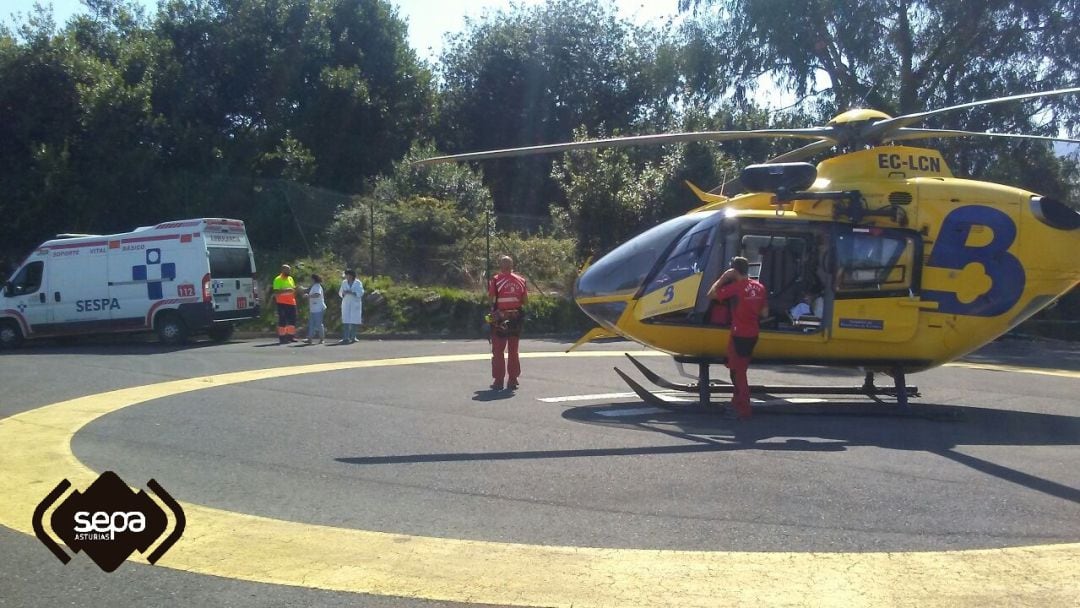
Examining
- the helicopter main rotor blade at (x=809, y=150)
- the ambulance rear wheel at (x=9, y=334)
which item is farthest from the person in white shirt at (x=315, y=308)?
the helicopter main rotor blade at (x=809, y=150)

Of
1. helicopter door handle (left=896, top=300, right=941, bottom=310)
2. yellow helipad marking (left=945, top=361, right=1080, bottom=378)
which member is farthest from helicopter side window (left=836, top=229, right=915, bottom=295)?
yellow helipad marking (left=945, top=361, right=1080, bottom=378)

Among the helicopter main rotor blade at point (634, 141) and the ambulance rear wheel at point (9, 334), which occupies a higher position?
the helicopter main rotor blade at point (634, 141)

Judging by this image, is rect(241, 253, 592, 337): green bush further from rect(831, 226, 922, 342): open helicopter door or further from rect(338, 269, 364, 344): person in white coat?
rect(831, 226, 922, 342): open helicopter door

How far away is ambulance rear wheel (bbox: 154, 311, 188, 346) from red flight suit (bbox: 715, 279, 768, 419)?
12713 mm

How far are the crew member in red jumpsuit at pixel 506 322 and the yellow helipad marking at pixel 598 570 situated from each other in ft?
20.2

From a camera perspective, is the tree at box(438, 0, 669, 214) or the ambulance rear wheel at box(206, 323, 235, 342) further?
the tree at box(438, 0, 669, 214)

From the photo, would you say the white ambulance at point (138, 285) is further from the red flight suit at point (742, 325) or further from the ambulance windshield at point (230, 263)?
the red flight suit at point (742, 325)

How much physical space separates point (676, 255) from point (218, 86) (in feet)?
76.1

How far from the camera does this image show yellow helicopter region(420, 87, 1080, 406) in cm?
1072

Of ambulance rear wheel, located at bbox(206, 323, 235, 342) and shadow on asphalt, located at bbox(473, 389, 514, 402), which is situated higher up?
ambulance rear wheel, located at bbox(206, 323, 235, 342)

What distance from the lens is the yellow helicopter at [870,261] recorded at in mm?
10719

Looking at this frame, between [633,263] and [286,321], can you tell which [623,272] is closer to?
[633,263]

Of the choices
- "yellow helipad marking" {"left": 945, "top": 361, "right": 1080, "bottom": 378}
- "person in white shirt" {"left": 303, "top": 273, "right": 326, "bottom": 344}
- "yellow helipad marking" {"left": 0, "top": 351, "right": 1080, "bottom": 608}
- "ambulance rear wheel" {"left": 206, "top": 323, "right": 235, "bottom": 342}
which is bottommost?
"yellow helipad marking" {"left": 0, "top": 351, "right": 1080, "bottom": 608}

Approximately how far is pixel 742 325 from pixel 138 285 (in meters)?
13.7
